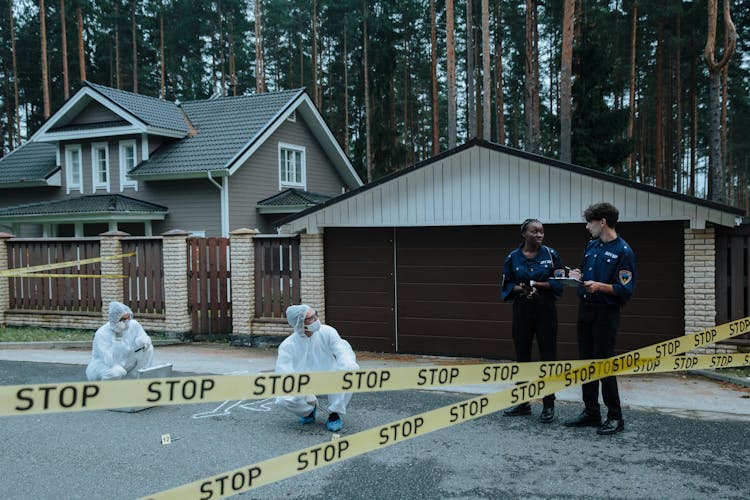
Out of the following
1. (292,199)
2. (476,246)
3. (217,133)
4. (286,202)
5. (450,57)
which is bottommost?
(476,246)

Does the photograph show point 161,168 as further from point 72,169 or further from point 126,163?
point 72,169

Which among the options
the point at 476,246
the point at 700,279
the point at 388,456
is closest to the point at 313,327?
the point at 388,456

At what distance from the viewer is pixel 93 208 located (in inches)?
771

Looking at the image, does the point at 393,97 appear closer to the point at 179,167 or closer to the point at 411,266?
the point at 179,167

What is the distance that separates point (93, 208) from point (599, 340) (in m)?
17.7

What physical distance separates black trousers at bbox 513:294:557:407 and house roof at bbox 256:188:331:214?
1484 cm

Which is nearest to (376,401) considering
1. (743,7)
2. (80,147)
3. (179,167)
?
(179,167)

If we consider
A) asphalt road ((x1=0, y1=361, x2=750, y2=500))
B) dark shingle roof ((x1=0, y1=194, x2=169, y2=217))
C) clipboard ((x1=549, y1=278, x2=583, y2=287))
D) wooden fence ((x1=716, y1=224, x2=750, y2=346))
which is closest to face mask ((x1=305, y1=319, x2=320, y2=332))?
asphalt road ((x1=0, y1=361, x2=750, y2=500))

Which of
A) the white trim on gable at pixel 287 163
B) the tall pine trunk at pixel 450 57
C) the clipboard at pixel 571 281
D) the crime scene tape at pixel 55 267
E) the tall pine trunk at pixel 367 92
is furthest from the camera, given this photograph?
the tall pine trunk at pixel 367 92

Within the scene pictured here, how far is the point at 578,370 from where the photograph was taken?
5.39 metres

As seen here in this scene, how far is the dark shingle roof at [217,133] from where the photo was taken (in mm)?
19969

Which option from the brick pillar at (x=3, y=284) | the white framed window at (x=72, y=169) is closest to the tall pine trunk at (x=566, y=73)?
the brick pillar at (x=3, y=284)

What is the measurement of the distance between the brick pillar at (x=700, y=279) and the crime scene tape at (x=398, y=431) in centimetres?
251

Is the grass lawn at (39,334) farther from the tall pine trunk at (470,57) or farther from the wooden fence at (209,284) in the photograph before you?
the tall pine trunk at (470,57)
